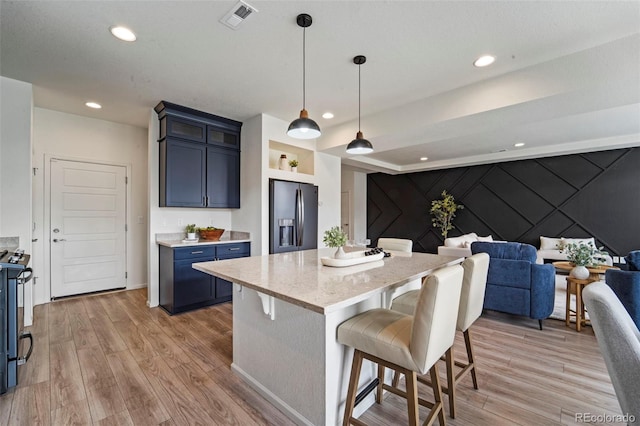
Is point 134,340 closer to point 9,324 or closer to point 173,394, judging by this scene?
point 9,324

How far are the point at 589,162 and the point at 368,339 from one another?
688cm

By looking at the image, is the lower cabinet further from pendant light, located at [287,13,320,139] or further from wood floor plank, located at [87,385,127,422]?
pendant light, located at [287,13,320,139]

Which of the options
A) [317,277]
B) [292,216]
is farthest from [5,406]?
[292,216]

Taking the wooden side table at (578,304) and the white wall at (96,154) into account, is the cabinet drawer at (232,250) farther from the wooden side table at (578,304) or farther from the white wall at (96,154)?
the wooden side table at (578,304)

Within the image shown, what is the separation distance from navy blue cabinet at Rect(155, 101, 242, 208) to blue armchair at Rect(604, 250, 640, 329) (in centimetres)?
469

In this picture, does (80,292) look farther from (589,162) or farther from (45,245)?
(589,162)

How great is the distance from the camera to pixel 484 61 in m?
2.66

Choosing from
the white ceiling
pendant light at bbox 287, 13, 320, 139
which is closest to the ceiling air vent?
the white ceiling

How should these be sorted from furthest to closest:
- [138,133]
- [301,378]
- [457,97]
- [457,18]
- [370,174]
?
[370,174] < [138,133] < [457,97] < [457,18] < [301,378]

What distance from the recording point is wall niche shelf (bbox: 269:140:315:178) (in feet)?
15.5

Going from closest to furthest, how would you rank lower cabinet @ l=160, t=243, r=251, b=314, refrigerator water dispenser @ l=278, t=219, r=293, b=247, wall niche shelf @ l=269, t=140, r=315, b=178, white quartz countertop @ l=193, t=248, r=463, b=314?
1. white quartz countertop @ l=193, t=248, r=463, b=314
2. lower cabinet @ l=160, t=243, r=251, b=314
3. refrigerator water dispenser @ l=278, t=219, r=293, b=247
4. wall niche shelf @ l=269, t=140, r=315, b=178

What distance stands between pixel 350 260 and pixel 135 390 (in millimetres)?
1868

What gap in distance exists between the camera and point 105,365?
242cm

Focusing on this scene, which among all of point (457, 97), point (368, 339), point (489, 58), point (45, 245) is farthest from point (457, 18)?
point (45, 245)
